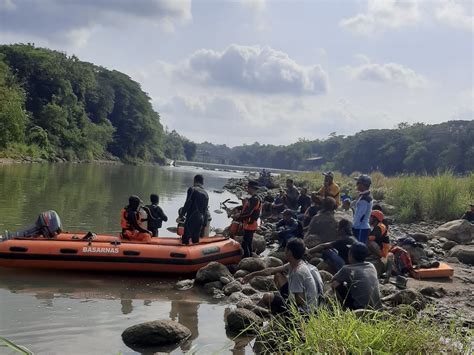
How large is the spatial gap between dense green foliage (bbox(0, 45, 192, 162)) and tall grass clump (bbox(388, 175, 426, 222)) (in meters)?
28.4

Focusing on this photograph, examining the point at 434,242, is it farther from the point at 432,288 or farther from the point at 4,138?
the point at 4,138

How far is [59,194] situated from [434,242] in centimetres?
1448

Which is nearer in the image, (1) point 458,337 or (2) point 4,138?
(1) point 458,337

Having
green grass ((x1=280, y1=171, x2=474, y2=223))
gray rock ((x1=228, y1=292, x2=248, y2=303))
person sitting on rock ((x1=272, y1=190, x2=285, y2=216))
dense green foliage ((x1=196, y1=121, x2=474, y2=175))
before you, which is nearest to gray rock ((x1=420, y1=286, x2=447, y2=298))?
gray rock ((x1=228, y1=292, x2=248, y2=303))

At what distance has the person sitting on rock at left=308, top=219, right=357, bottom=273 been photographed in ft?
22.8

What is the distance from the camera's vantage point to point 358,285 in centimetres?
491

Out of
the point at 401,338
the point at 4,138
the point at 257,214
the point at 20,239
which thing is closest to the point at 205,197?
the point at 257,214

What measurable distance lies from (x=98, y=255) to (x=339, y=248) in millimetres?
3884

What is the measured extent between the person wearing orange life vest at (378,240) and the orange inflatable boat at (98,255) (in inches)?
110

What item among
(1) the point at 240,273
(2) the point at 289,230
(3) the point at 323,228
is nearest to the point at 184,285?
(1) the point at 240,273

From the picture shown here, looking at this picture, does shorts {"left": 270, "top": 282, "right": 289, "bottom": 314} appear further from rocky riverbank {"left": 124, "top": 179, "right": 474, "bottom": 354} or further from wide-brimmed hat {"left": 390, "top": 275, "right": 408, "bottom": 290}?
wide-brimmed hat {"left": 390, "top": 275, "right": 408, "bottom": 290}

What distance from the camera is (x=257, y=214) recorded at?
27.8 ft

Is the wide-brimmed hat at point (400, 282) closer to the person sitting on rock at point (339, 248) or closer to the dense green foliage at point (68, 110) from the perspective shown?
the person sitting on rock at point (339, 248)

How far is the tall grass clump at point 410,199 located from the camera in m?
14.6
